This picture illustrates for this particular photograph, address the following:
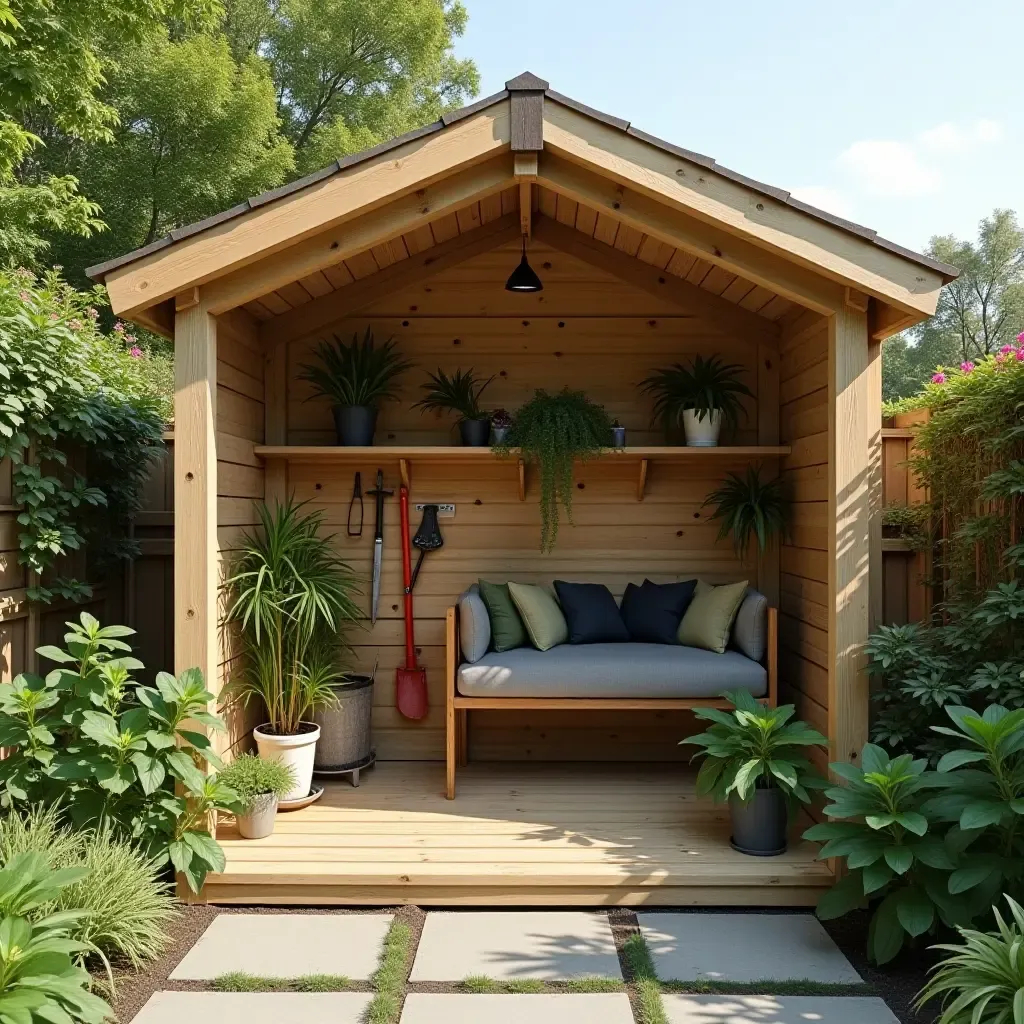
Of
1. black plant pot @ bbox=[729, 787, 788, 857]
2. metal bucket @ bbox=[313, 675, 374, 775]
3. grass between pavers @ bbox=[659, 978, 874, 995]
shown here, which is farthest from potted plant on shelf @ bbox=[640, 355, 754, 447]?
grass between pavers @ bbox=[659, 978, 874, 995]

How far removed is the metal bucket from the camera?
14.2 ft

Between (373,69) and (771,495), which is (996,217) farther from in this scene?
(771,495)

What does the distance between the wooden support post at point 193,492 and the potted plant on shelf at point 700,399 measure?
7.47 feet

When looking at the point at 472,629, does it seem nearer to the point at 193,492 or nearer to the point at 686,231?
the point at 193,492

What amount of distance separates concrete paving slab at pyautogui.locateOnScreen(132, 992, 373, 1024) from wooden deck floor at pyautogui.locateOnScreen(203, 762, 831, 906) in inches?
24.6

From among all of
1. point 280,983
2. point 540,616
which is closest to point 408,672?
point 540,616

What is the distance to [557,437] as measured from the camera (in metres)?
4.34

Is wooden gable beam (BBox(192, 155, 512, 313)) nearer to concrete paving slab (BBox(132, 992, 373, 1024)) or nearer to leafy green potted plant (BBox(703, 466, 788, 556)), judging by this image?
leafy green potted plant (BBox(703, 466, 788, 556))

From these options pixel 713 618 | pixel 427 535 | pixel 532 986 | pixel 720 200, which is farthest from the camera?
pixel 427 535

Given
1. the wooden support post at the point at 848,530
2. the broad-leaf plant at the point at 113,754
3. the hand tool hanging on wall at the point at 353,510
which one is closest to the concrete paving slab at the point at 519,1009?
the broad-leaf plant at the point at 113,754

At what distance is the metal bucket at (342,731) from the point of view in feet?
14.2

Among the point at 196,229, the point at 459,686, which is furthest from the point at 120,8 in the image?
the point at 459,686

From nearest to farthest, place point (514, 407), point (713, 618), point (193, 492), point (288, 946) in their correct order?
point (288, 946), point (193, 492), point (713, 618), point (514, 407)

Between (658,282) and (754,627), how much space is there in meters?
1.87
